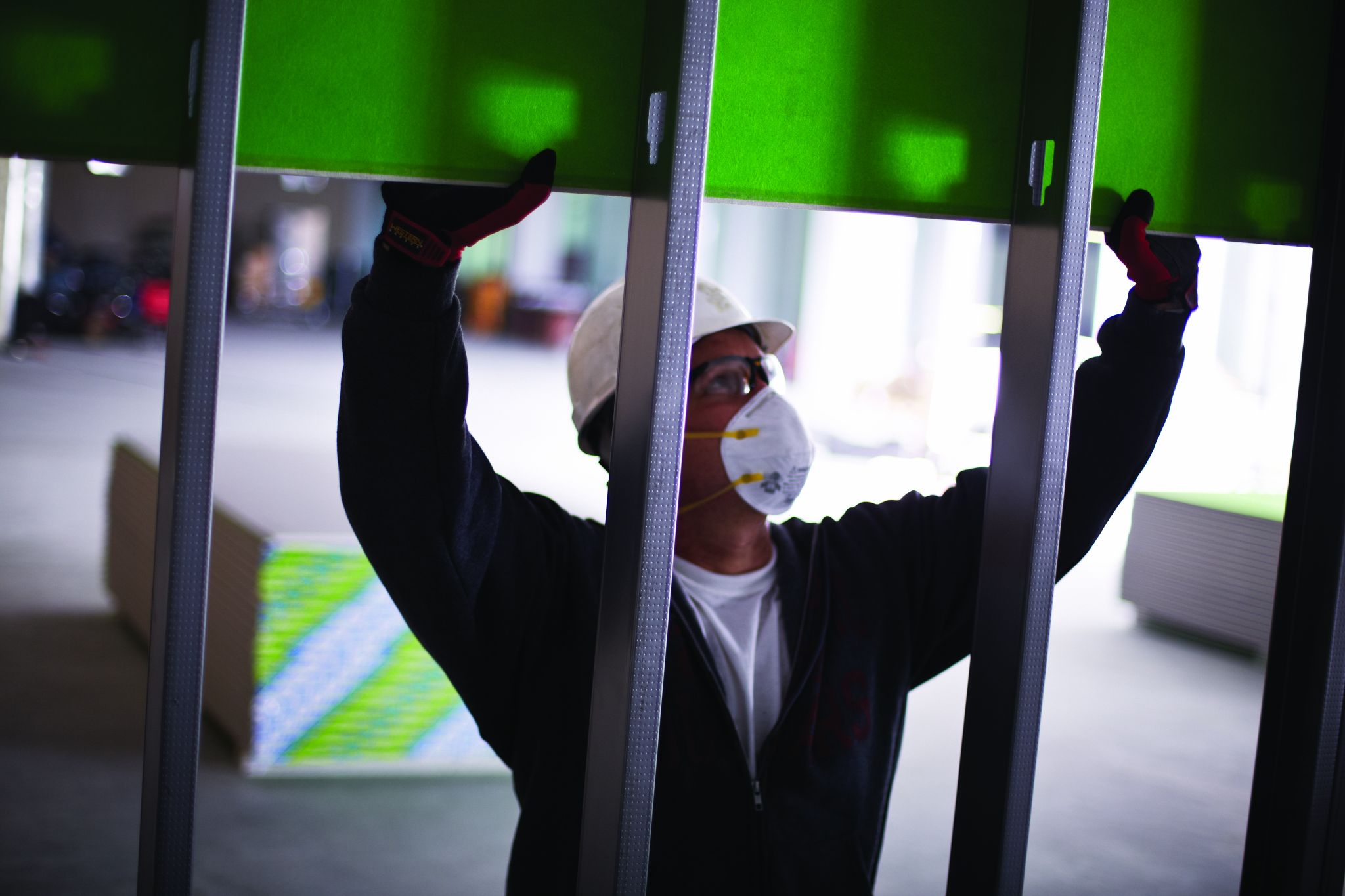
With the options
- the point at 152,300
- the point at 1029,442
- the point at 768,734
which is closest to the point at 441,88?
the point at 1029,442

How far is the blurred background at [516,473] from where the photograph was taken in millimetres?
4762

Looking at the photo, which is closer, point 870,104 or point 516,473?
point 870,104

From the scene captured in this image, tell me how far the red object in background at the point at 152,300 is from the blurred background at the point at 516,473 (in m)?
0.04

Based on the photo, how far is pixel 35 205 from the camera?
18125 millimetres

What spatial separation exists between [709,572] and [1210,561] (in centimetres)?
595

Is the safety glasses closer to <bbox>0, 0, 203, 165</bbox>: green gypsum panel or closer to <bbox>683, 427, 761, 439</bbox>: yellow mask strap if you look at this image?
<bbox>683, 427, 761, 439</bbox>: yellow mask strap

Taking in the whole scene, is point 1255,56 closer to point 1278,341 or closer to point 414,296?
point 414,296

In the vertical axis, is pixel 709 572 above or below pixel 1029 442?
below

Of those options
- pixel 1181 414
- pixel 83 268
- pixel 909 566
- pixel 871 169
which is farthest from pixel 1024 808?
pixel 83 268

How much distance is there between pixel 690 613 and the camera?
6.97ft

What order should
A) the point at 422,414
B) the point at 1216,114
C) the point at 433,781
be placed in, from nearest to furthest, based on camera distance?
the point at 422,414 → the point at 1216,114 → the point at 433,781

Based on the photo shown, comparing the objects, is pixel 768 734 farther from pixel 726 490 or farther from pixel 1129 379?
pixel 1129 379

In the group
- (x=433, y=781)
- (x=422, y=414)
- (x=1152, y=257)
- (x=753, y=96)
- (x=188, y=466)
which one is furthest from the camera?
(x=433, y=781)

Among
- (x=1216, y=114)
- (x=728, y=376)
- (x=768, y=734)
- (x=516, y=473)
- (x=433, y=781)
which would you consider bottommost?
(x=433, y=781)
